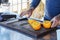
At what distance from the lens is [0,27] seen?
0.87 meters

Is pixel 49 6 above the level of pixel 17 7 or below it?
above

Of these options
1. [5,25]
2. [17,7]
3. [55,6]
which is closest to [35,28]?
[5,25]

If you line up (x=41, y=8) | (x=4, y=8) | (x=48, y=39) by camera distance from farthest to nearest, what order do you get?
(x=41, y=8) < (x=4, y=8) < (x=48, y=39)

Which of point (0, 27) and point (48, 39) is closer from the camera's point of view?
point (48, 39)

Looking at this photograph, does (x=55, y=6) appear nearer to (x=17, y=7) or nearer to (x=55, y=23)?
(x=55, y=23)

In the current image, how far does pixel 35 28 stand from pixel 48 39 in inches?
3.8

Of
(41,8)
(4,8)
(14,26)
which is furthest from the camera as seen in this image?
(41,8)

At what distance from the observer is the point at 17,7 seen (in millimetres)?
2717

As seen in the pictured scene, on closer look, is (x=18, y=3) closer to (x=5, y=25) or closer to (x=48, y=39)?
(x=5, y=25)

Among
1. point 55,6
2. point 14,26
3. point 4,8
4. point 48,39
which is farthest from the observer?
point 4,8

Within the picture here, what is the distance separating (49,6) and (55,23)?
35cm

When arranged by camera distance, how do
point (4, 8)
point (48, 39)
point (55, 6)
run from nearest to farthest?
1. point (48, 39)
2. point (55, 6)
3. point (4, 8)

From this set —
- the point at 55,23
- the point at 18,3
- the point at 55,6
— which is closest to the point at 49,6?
the point at 55,6

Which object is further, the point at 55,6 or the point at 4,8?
the point at 4,8
